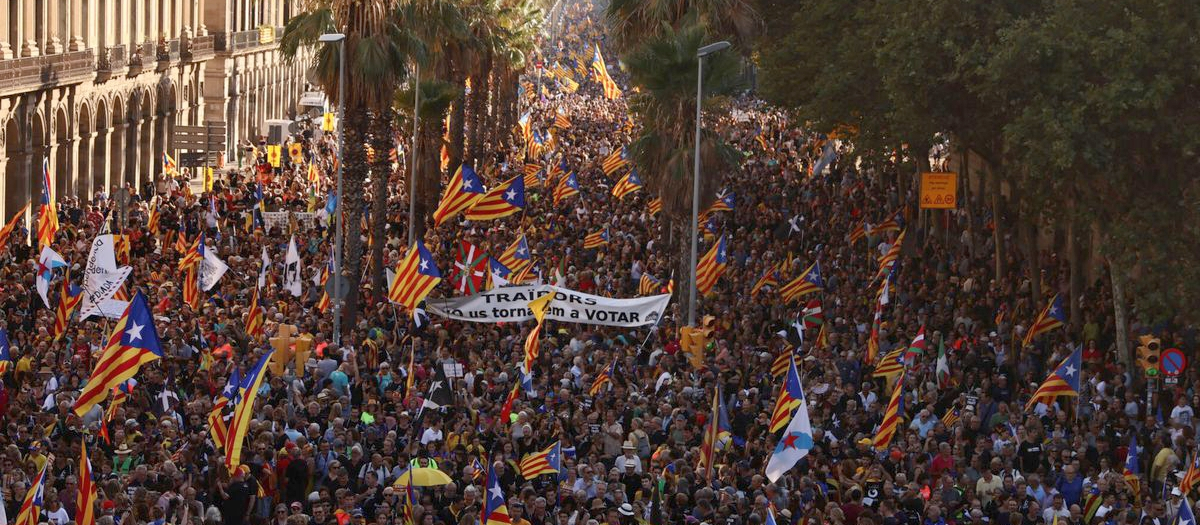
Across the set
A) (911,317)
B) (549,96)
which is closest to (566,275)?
(911,317)

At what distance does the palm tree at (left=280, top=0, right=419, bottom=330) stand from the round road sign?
12926 millimetres

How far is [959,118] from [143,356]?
53.9ft

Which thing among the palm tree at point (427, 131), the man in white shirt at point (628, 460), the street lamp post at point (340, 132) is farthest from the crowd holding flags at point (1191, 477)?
the palm tree at point (427, 131)

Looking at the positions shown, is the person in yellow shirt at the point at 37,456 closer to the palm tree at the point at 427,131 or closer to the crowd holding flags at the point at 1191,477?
the crowd holding flags at the point at 1191,477

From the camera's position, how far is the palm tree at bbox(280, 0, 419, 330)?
32594mm

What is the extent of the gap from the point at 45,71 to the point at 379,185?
16.8 meters

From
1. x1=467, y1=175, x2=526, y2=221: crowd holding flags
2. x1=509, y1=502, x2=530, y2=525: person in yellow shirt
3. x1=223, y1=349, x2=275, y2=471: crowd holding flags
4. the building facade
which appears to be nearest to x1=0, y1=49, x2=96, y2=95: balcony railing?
the building facade

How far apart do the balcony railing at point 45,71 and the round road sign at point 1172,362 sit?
2986cm

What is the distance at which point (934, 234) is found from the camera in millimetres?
42438

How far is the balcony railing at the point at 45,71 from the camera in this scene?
4662 cm

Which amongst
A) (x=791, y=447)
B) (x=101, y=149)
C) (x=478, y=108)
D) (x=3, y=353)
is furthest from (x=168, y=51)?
(x=791, y=447)

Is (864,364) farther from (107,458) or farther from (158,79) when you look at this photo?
(158,79)

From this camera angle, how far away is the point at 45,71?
49281mm

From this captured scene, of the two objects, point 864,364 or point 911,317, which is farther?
point 911,317
